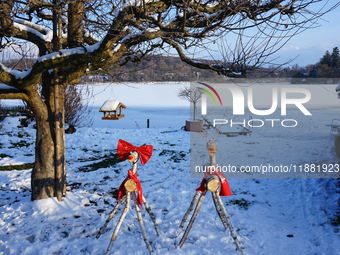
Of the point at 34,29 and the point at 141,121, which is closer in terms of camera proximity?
the point at 34,29

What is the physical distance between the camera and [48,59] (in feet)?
11.8

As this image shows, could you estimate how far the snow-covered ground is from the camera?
3.38 metres

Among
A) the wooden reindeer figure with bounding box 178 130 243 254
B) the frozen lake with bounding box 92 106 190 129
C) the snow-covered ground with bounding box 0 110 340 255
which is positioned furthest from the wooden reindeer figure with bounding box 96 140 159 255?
the frozen lake with bounding box 92 106 190 129

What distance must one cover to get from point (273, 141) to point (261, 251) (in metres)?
8.88

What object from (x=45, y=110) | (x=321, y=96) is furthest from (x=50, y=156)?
(x=321, y=96)

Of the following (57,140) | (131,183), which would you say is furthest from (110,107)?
(131,183)

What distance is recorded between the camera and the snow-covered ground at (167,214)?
3.38m

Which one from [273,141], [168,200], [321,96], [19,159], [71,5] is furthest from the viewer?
[321,96]

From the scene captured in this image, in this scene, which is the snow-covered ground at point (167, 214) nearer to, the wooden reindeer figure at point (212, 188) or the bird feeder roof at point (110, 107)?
the wooden reindeer figure at point (212, 188)

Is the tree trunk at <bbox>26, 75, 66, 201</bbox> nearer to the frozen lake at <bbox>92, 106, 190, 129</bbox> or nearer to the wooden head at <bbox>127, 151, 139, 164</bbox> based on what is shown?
the wooden head at <bbox>127, 151, 139, 164</bbox>

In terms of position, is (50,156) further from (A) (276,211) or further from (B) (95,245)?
(A) (276,211)

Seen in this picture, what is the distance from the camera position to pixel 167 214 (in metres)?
4.39

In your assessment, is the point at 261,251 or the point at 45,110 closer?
the point at 261,251

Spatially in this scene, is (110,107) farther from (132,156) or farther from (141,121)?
(141,121)
